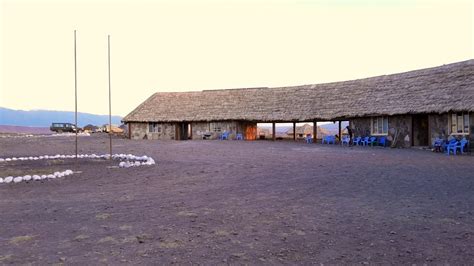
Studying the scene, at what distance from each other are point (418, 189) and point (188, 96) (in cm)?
3204

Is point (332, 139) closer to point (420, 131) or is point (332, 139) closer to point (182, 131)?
point (420, 131)

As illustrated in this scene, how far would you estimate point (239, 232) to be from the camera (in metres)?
5.00

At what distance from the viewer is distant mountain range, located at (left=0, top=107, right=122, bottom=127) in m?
139

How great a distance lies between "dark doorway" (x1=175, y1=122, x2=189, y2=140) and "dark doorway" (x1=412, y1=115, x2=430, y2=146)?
2109 centimetres

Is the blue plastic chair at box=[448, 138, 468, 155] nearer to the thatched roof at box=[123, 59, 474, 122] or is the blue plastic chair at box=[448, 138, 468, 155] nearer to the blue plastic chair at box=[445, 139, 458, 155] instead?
the blue plastic chair at box=[445, 139, 458, 155]

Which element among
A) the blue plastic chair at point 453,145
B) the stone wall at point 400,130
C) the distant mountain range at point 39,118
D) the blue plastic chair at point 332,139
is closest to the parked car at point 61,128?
the blue plastic chair at point 332,139

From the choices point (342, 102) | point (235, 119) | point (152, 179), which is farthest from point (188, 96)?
point (152, 179)

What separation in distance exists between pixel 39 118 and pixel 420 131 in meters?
153

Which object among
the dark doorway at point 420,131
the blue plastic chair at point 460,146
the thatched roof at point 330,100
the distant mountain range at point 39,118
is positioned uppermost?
the distant mountain range at point 39,118

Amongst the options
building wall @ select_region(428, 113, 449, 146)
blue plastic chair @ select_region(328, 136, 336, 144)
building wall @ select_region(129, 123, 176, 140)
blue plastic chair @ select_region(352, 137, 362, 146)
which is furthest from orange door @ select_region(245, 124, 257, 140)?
building wall @ select_region(428, 113, 449, 146)

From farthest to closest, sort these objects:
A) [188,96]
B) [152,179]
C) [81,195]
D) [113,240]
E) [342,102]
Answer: [188,96], [342,102], [152,179], [81,195], [113,240]

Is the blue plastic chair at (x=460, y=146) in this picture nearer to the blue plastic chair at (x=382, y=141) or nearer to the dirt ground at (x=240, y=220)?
the blue plastic chair at (x=382, y=141)

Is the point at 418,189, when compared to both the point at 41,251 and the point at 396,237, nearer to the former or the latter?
the point at 396,237

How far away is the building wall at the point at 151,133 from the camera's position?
35.7 metres
